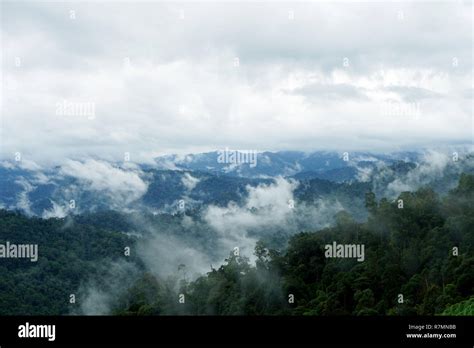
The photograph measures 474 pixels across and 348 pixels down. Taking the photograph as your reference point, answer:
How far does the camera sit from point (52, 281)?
29.7 metres

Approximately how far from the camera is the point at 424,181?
29.3 m

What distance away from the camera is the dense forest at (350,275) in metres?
18.9

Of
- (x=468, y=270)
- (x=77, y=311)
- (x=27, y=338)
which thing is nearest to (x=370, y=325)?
(x=27, y=338)

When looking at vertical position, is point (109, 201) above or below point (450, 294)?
above

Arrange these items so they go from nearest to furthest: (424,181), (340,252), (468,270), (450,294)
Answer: (450,294), (468,270), (340,252), (424,181)

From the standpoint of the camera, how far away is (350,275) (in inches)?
797

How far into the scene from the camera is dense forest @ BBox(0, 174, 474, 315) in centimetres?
1892

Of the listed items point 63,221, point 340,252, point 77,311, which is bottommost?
point 77,311

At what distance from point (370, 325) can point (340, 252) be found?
11.8m

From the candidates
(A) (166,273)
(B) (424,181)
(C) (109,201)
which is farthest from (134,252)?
(B) (424,181)

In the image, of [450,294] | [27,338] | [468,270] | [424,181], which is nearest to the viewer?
[27,338]

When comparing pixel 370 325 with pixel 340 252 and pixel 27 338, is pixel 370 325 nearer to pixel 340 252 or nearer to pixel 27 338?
pixel 27 338

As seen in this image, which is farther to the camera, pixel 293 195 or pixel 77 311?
pixel 293 195

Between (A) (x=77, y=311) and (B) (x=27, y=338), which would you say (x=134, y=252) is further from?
(B) (x=27, y=338)
